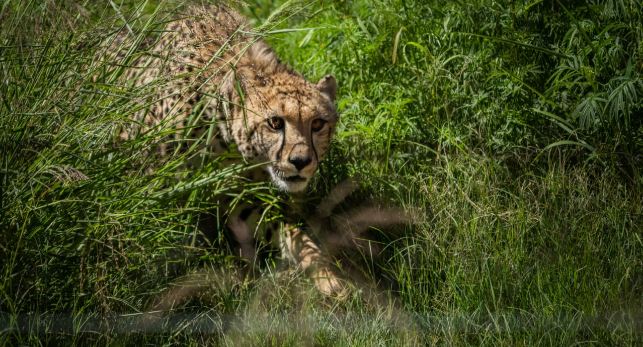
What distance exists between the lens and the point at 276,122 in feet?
13.2

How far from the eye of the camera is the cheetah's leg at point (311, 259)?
3797 mm

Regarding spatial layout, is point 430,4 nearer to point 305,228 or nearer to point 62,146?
point 305,228

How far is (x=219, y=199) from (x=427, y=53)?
1.08 meters

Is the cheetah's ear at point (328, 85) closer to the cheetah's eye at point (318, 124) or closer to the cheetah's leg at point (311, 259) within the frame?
the cheetah's eye at point (318, 124)

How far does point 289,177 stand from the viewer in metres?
3.96

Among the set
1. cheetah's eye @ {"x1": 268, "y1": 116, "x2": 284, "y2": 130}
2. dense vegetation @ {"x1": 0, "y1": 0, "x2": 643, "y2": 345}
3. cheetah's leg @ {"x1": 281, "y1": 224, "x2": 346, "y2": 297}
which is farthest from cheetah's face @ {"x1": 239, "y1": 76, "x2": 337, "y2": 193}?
cheetah's leg @ {"x1": 281, "y1": 224, "x2": 346, "y2": 297}

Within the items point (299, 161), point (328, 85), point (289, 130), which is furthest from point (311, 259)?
point (328, 85)

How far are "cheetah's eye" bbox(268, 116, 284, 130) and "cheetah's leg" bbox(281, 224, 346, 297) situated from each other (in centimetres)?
46

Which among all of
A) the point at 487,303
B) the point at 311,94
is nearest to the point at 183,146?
the point at 311,94

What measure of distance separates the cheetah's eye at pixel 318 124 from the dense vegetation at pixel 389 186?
252 millimetres

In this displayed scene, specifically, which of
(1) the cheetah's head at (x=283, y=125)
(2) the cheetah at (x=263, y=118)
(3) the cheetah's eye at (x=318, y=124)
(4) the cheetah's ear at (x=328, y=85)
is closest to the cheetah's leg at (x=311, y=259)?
(2) the cheetah at (x=263, y=118)

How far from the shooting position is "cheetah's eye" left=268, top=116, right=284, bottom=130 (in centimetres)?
402

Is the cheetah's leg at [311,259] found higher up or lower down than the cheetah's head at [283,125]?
lower down

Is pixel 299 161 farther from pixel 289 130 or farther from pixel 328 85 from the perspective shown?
pixel 328 85
